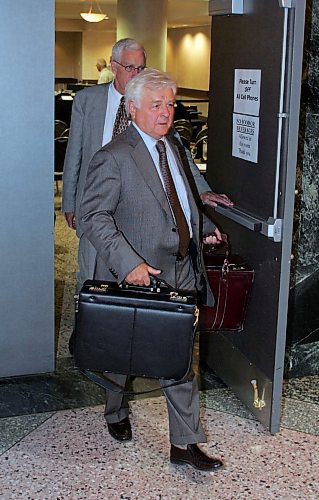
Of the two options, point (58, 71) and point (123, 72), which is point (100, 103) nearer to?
point (123, 72)

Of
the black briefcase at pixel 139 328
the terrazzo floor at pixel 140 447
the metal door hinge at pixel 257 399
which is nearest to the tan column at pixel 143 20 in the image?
the terrazzo floor at pixel 140 447

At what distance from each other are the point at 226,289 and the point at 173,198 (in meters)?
0.64

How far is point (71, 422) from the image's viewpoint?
Answer: 348 cm

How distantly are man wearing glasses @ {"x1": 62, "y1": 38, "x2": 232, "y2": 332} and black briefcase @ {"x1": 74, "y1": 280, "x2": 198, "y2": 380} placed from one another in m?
0.97

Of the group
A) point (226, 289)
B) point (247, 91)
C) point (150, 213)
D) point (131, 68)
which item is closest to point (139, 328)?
point (150, 213)

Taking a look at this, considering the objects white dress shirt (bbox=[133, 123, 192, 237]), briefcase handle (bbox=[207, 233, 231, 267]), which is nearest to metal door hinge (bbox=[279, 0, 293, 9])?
white dress shirt (bbox=[133, 123, 192, 237])

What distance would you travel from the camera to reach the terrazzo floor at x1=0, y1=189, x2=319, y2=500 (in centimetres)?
293

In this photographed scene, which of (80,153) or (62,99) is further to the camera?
(62,99)

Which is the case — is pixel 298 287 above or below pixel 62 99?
→ below

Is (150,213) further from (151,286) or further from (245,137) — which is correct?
(245,137)

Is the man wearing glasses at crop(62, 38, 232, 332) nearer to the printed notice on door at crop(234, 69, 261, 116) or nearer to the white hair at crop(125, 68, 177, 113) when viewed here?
the printed notice on door at crop(234, 69, 261, 116)

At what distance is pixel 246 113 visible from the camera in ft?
11.1

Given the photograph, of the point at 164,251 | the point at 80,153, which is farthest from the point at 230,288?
the point at 80,153

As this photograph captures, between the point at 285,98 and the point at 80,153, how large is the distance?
1.30 meters
